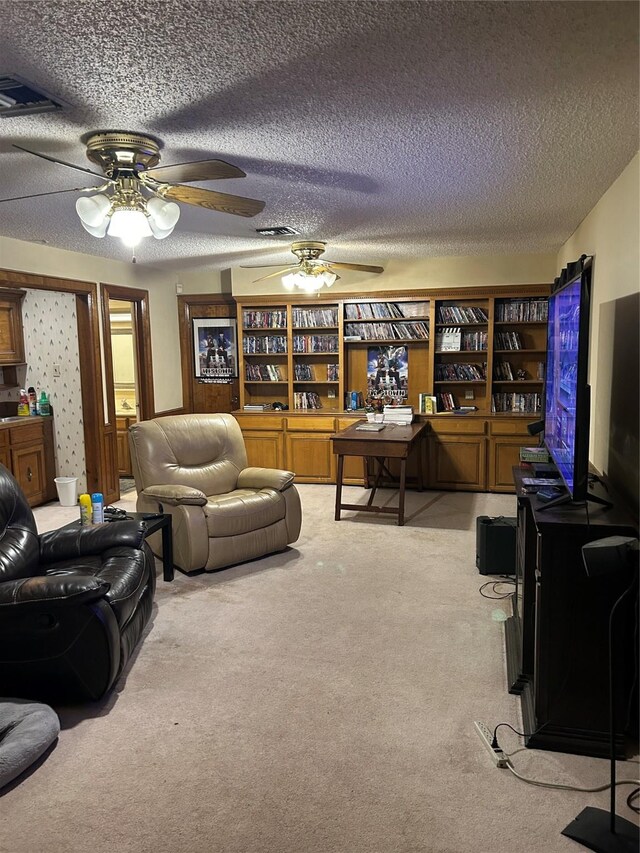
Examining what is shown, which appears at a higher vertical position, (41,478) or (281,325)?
(281,325)

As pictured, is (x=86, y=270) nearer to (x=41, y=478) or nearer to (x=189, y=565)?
(x=41, y=478)

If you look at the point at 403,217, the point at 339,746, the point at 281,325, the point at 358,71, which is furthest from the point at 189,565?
the point at 281,325

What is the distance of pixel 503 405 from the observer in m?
6.43

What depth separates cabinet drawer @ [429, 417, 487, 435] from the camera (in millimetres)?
6152

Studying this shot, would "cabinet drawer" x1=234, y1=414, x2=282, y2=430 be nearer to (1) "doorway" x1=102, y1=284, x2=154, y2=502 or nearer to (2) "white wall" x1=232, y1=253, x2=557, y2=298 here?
(1) "doorway" x1=102, y1=284, x2=154, y2=502

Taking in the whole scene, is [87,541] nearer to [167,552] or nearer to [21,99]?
[167,552]

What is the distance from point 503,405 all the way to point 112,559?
14.8ft

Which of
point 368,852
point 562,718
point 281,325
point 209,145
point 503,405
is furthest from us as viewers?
point 281,325

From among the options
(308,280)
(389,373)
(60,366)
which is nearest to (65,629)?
(308,280)

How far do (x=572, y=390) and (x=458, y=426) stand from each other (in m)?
3.63

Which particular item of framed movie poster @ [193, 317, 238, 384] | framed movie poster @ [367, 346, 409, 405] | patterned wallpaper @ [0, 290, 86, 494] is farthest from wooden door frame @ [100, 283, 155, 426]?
framed movie poster @ [367, 346, 409, 405]

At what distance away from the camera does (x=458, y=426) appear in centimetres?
621

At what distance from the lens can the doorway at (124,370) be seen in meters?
6.14

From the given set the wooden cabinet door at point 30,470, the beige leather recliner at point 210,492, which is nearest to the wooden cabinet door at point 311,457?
the beige leather recliner at point 210,492
